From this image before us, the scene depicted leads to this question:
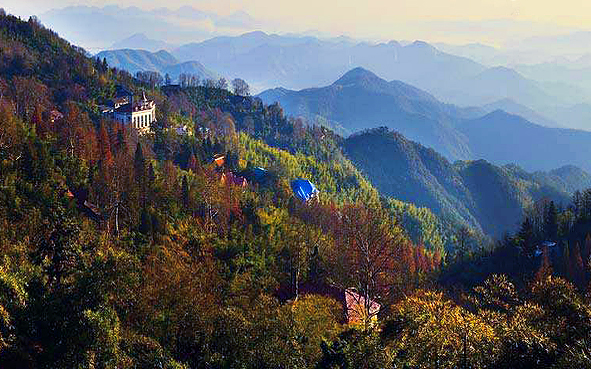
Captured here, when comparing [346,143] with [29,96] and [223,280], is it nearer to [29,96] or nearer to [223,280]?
[29,96]

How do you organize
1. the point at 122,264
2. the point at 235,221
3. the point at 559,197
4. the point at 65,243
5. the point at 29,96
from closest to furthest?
the point at 122,264
the point at 65,243
the point at 235,221
the point at 29,96
the point at 559,197

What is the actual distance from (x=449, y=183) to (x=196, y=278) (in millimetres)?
102647

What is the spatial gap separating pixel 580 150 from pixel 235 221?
19912 centimetres

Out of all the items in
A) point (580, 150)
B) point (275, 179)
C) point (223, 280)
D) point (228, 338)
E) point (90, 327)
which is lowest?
point (580, 150)

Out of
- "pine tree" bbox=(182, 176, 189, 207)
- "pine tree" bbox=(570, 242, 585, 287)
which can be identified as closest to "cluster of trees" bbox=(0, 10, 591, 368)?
"pine tree" bbox=(182, 176, 189, 207)

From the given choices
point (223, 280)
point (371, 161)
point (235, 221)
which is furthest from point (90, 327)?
point (371, 161)

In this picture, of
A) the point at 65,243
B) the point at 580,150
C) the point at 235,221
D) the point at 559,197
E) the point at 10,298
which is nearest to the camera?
the point at 10,298

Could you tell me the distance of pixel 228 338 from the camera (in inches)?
508

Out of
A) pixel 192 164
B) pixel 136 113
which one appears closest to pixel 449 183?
pixel 136 113

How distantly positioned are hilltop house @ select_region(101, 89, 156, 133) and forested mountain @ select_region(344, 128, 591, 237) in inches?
2333

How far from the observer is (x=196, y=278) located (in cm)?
1722

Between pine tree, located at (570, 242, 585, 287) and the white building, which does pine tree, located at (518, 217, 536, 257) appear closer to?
pine tree, located at (570, 242, 585, 287)

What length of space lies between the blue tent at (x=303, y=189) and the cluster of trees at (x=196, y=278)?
10.7 feet

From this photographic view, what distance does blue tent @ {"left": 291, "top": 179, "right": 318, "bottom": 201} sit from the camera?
54.8 metres
